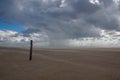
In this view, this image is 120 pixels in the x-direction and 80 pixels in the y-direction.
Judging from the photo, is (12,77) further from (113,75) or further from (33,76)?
(113,75)

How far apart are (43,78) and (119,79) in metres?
6.10

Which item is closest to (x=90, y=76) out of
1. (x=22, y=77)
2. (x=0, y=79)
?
(x=22, y=77)

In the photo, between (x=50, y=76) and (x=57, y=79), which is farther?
(x=50, y=76)

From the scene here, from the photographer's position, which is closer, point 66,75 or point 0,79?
point 0,79

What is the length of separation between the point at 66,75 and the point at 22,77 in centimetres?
376

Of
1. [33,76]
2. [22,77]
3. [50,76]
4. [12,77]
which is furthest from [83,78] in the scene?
[12,77]

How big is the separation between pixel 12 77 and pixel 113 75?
8728mm

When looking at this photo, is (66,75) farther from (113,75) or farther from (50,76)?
(113,75)

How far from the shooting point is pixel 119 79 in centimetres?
1091

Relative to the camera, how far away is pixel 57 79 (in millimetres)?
11070

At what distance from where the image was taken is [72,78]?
1125 centimetres

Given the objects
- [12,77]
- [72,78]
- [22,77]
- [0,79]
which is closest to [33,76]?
[22,77]

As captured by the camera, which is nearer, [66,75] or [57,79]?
[57,79]

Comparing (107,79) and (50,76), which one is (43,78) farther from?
(107,79)
